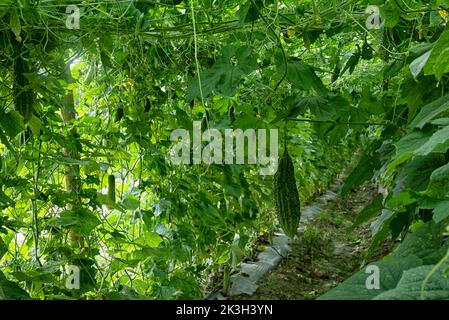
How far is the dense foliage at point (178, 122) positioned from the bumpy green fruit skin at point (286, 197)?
16 cm

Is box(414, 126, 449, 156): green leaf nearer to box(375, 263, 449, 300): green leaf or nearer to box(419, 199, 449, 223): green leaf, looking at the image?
box(419, 199, 449, 223): green leaf

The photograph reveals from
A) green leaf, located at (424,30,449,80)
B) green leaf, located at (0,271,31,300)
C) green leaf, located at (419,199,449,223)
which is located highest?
green leaf, located at (424,30,449,80)

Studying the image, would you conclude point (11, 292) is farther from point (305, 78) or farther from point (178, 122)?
point (178, 122)

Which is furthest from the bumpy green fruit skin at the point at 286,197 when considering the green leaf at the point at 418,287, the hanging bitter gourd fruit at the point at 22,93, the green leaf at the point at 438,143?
the green leaf at the point at 418,287

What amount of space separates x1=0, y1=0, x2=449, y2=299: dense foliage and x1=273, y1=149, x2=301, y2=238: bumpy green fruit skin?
0.52 ft

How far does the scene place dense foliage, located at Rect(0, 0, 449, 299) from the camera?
1369 millimetres

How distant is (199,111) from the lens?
330 cm

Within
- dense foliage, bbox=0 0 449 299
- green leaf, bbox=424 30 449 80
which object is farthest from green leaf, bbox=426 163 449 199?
green leaf, bbox=424 30 449 80

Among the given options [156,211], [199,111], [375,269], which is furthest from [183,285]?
[375,269]

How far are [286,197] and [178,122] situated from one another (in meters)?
1.08

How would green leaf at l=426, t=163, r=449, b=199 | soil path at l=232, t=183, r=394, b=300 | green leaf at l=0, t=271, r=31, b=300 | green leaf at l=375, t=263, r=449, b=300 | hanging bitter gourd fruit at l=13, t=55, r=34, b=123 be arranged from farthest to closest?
1. soil path at l=232, t=183, r=394, b=300
2. hanging bitter gourd fruit at l=13, t=55, r=34, b=123
3. green leaf at l=0, t=271, r=31, b=300
4. green leaf at l=426, t=163, r=449, b=199
5. green leaf at l=375, t=263, r=449, b=300

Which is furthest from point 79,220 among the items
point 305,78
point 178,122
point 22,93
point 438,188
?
point 438,188

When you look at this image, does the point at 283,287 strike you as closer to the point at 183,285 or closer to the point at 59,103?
the point at 183,285

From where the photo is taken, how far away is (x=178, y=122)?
116 inches
